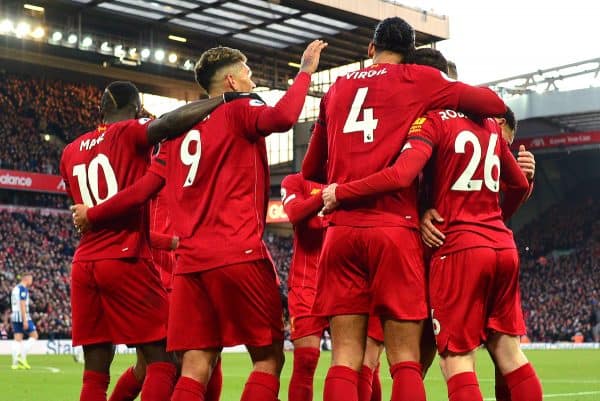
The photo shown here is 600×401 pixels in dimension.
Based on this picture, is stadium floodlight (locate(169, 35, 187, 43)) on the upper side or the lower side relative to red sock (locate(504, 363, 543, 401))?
upper

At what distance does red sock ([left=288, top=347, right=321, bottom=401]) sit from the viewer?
20.7 feet

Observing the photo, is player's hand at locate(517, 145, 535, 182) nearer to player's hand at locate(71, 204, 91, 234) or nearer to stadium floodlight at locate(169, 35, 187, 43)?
player's hand at locate(71, 204, 91, 234)

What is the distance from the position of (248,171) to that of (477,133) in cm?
121

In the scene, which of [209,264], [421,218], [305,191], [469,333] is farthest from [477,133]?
[305,191]

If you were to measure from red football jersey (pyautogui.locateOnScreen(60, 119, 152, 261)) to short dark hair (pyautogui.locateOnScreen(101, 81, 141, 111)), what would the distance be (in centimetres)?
18

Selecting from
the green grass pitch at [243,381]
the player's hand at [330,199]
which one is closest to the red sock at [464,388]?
the player's hand at [330,199]

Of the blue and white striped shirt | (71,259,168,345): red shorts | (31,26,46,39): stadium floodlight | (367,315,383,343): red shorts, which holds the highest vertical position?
(31,26,46,39): stadium floodlight

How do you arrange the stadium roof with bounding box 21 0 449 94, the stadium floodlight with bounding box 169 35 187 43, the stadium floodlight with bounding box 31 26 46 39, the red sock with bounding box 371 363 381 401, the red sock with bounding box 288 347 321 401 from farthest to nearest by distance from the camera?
the stadium floodlight with bounding box 169 35 187 43, the stadium floodlight with bounding box 31 26 46 39, the stadium roof with bounding box 21 0 449 94, the red sock with bounding box 371 363 381 401, the red sock with bounding box 288 347 321 401

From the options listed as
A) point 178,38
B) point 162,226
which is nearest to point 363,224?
point 162,226

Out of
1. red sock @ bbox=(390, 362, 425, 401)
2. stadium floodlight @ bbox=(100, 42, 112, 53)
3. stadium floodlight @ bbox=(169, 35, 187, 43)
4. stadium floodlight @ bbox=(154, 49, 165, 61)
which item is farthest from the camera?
stadium floodlight @ bbox=(169, 35, 187, 43)

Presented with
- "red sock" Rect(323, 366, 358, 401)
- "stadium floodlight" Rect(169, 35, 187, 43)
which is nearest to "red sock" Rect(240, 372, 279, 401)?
"red sock" Rect(323, 366, 358, 401)

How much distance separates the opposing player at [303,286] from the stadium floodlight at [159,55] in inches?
1188

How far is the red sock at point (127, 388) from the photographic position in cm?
657

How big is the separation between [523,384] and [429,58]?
5.92 ft
